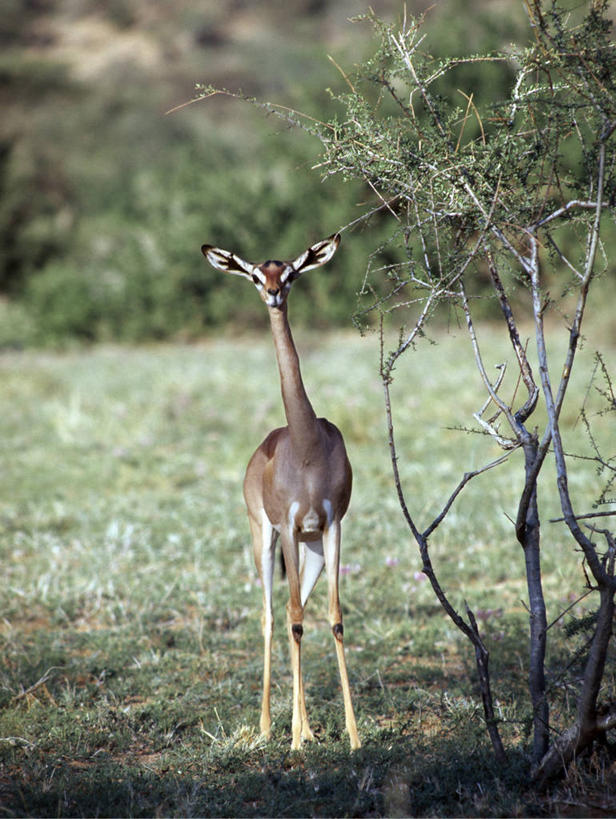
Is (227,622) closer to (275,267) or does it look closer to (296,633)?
(296,633)

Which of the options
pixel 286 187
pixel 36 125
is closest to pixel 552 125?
pixel 286 187

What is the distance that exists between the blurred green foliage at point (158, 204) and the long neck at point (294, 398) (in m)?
4.28

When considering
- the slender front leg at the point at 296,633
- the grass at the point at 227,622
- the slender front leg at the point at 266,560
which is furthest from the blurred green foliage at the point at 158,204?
the slender front leg at the point at 296,633

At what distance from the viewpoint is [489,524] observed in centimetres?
642

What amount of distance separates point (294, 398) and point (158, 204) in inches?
550

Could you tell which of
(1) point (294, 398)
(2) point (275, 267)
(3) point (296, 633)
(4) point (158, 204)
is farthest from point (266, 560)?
(4) point (158, 204)

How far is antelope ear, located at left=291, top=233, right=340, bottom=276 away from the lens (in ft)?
11.7

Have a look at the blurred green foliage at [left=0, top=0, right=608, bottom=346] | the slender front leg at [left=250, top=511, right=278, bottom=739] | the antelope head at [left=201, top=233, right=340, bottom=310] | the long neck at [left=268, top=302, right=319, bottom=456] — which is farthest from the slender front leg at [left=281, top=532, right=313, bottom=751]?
the blurred green foliage at [left=0, top=0, right=608, bottom=346]

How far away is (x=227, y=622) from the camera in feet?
17.0

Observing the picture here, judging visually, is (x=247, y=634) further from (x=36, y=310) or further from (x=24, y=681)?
(x=36, y=310)

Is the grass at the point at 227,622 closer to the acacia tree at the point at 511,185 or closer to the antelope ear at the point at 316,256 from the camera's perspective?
the acacia tree at the point at 511,185

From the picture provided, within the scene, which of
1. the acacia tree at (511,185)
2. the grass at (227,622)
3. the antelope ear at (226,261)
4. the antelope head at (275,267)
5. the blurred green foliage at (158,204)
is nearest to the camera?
the acacia tree at (511,185)

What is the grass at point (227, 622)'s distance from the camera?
326cm

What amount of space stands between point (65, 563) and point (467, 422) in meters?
4.39
